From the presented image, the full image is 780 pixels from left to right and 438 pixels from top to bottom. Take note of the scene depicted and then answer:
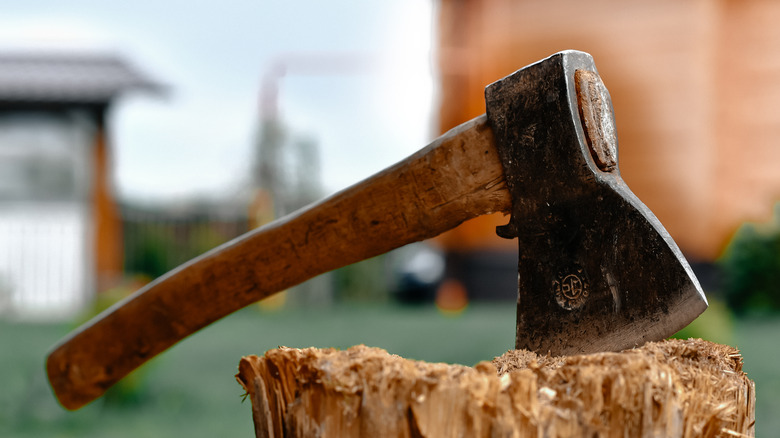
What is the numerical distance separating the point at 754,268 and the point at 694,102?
2.27 meters

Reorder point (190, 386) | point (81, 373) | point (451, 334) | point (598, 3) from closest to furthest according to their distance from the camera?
point (81, 373)
point (190, 386)
point (451, 334)
point (598, 3)

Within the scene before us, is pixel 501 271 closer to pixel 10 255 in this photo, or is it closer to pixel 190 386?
pixel 190 386

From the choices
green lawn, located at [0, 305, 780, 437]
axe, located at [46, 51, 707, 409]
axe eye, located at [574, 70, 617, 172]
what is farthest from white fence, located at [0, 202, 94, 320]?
axe eye, located at [574, 70, 617, 172]

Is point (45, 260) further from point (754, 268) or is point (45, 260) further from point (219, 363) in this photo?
point (754, 268)

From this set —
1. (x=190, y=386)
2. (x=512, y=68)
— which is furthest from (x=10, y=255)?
(x=512, y=68)

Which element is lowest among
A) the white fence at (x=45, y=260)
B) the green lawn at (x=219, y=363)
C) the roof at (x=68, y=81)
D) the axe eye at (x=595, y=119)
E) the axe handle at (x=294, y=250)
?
the green lawn at (x=219, y=363)

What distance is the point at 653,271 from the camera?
111cm

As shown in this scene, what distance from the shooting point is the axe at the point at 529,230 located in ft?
3.73

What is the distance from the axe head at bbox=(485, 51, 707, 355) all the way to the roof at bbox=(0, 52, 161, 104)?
9.93 m

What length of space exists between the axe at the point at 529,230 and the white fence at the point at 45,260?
9.35 metres

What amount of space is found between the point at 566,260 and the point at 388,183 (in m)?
0.37

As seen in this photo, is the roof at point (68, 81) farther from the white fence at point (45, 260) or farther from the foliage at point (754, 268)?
the foliage at point (754, 268)

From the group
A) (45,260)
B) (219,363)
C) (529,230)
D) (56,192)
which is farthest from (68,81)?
(529,230)

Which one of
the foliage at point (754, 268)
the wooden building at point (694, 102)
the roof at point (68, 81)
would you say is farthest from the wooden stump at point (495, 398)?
the roof at point (68, 81)
